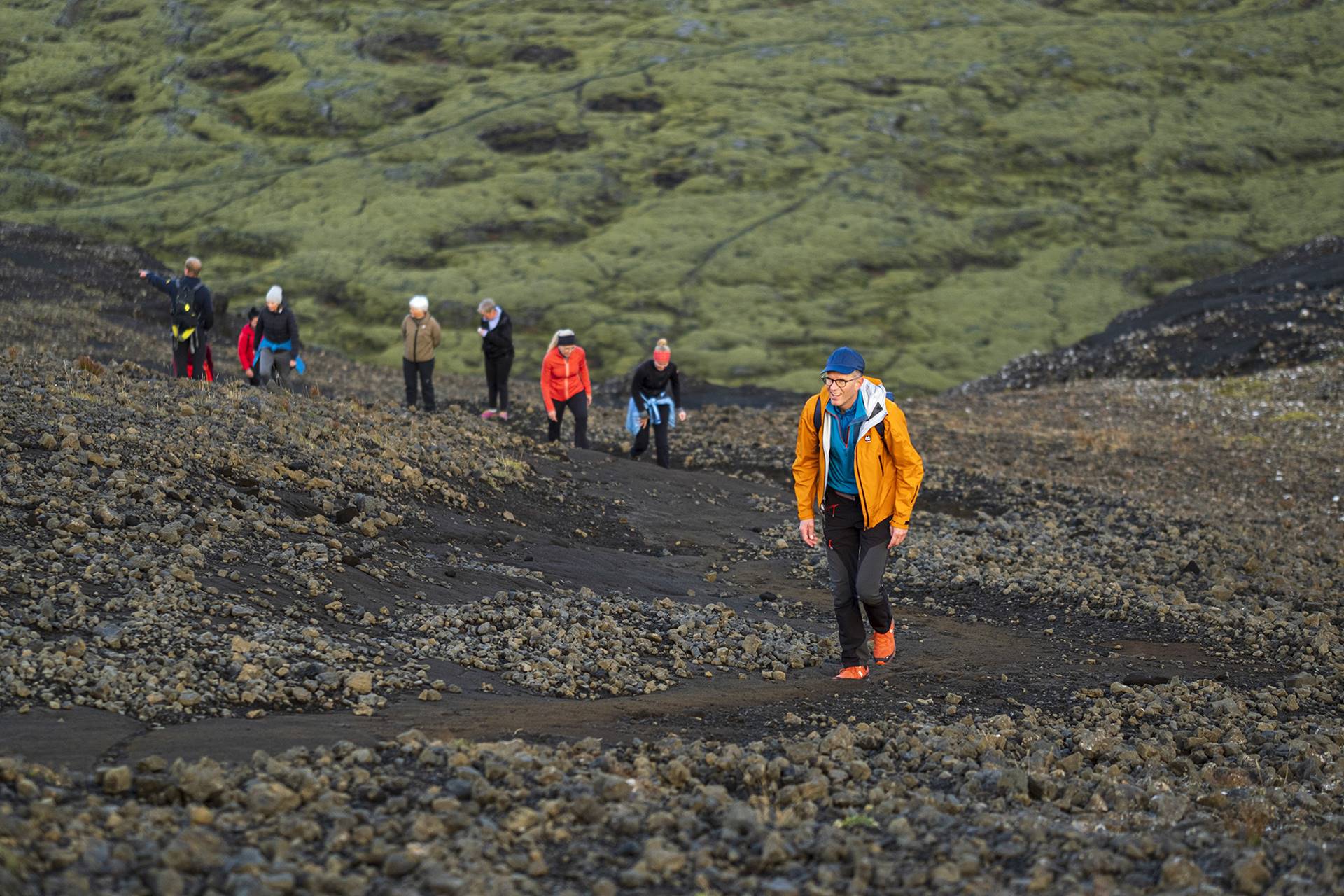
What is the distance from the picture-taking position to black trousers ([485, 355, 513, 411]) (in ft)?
73.5

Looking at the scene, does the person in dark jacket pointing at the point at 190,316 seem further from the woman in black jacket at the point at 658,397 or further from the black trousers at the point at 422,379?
the woman in black jacket at the point at 658,397

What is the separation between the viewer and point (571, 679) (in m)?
8.79

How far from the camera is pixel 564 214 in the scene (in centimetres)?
7800

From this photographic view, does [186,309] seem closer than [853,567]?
No

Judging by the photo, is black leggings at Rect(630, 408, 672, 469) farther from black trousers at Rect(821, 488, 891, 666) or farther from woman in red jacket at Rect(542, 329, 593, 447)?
black trousers at Rect(821, 488, 891, 666)

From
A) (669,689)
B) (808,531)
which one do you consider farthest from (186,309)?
(808,531)

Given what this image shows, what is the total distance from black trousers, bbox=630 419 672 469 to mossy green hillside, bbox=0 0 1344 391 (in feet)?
115

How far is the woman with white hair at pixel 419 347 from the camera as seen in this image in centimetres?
2097

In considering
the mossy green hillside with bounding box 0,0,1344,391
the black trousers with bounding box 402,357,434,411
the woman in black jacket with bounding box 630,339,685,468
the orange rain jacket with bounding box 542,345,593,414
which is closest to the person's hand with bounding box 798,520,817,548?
the woman in black jacket with bounding box 630,339,685,468

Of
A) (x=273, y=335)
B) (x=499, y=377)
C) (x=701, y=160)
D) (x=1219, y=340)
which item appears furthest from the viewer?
(x=701, y=160)

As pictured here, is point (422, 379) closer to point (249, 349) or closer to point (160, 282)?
point (249, 349)

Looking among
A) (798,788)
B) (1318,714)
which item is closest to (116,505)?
(798,788)

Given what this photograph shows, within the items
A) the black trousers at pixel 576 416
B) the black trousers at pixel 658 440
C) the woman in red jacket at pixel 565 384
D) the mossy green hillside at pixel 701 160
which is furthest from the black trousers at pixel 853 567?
the mossy green hillside at pixel 701 160

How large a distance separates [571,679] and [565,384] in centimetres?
1138
